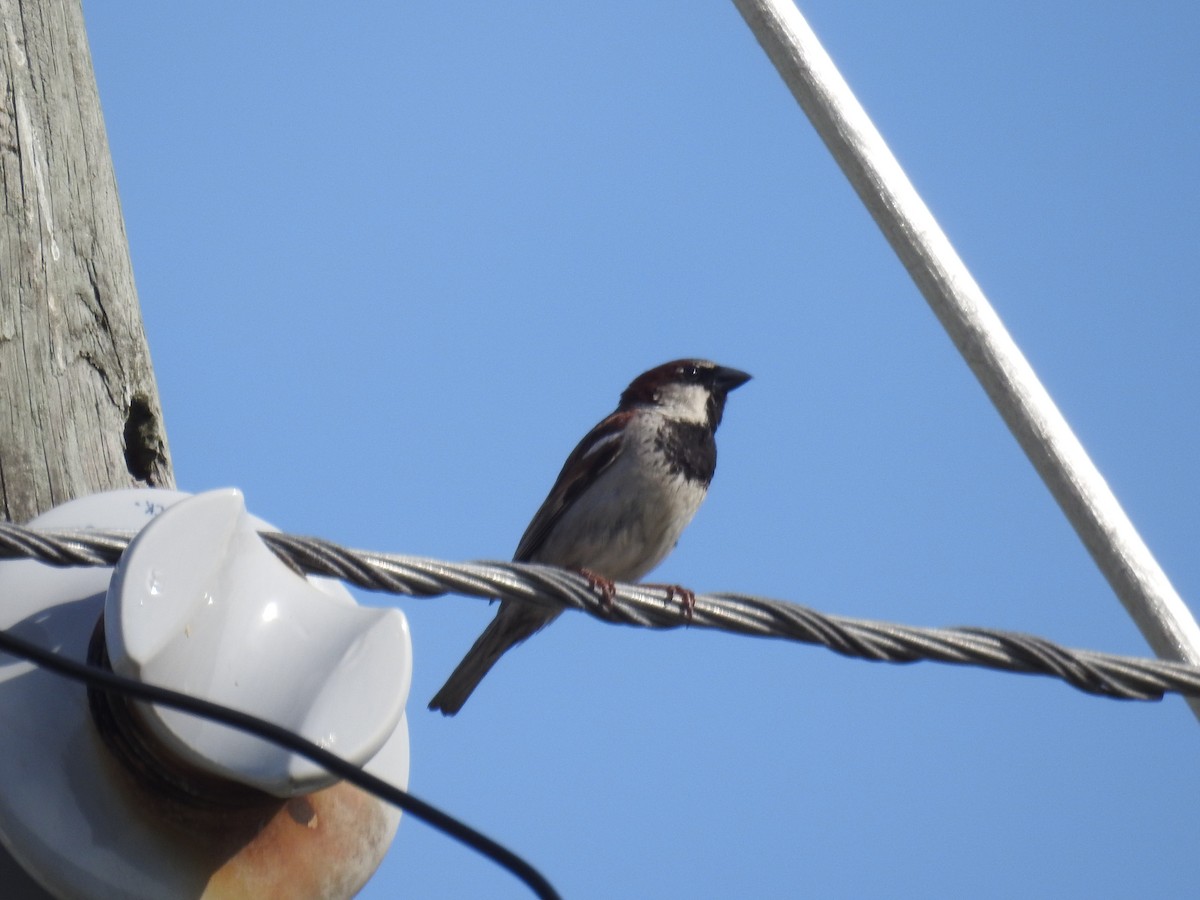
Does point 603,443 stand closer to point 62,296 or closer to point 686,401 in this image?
point 686,401

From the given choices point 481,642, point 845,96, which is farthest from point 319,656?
point 481,642

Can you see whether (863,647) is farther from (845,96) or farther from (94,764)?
(845,96)

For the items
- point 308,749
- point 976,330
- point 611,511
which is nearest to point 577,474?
point 611,511

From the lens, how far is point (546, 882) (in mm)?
1557

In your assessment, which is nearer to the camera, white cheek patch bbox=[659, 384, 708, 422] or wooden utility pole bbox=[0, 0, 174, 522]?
wooden utility pole bbox=[0, 0, 174, 522]

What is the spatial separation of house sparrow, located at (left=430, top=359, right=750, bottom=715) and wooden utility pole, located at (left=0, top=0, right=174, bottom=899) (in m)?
2.65

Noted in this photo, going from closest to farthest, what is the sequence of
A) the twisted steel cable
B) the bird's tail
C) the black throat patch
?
the twisted steel cable, the bird's tail, the black throat patch

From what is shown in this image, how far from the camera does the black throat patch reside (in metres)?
5.50

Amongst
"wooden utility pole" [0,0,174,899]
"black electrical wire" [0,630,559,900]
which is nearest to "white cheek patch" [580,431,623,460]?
"wooden utility pole" [0,0,174,899]

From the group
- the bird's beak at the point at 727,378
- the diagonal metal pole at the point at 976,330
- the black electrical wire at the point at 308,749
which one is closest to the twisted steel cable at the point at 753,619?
the diagonal metal pole at the point at 976,330

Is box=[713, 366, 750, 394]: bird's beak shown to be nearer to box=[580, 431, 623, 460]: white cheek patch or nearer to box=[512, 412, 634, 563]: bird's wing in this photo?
box=[512, 412, 634, 563]: bird's wing

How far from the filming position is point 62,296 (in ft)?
8.68

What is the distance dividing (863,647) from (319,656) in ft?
3.29

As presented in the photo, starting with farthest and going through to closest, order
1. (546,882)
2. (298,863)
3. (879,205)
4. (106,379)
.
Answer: (879,205) < (106,379) < (298,863) < (546,882)
